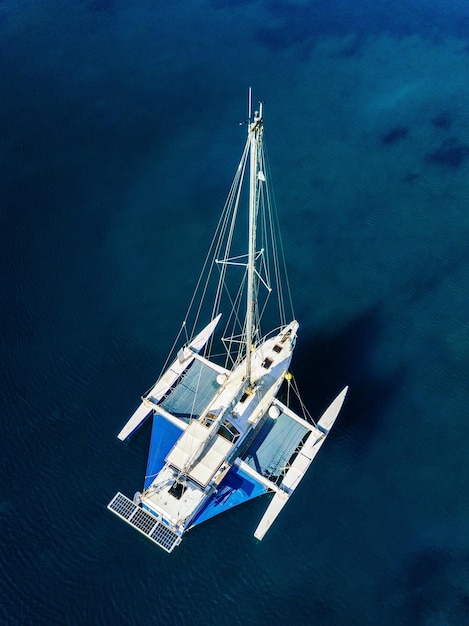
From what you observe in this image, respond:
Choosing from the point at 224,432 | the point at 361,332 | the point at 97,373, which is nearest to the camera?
the point at 224,432

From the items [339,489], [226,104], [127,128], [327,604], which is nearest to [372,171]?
[226,104]

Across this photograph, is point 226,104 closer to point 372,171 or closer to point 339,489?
point 372,171

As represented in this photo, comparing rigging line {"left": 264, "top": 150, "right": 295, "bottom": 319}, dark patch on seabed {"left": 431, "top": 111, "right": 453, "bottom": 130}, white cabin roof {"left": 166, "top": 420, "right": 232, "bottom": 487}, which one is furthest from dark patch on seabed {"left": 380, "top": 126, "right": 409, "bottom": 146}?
white cabin roof {"left": 166, "top": 420, "right": 232, "bottom": 487}

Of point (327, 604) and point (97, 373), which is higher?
point (97, 373)

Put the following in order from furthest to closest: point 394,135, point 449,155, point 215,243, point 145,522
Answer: point 394,135 < point 449,155 < point 215,243 < point 145,522

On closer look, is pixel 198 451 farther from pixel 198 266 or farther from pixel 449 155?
pixel 449 155

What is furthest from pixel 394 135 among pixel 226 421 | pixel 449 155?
pixel 226 421
